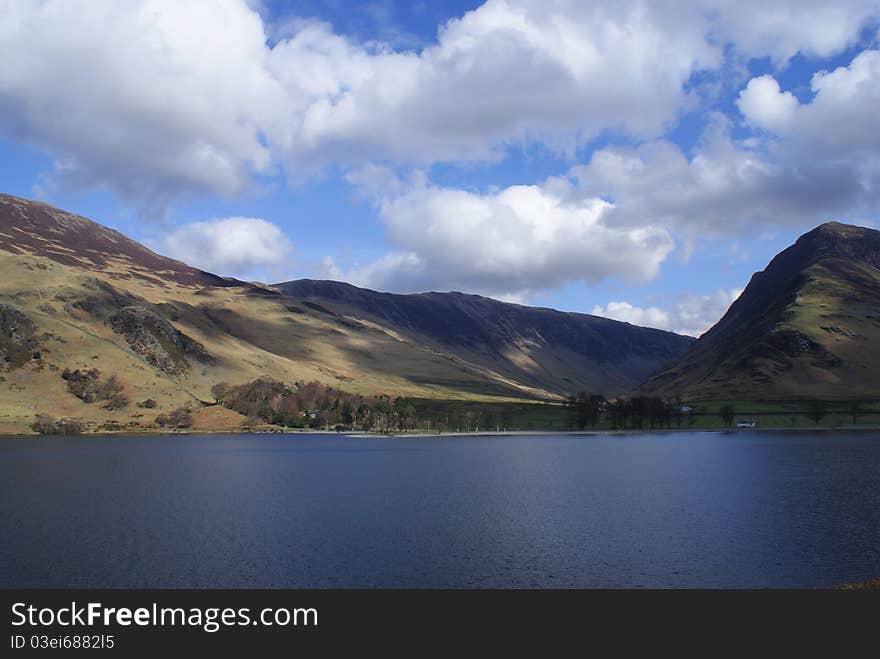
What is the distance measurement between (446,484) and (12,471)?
285ft

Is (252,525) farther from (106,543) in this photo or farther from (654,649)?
(654,649)

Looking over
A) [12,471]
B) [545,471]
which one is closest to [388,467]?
[545,471]

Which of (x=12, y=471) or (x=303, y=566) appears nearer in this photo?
(x=303, y=566)

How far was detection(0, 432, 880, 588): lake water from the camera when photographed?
59.6m

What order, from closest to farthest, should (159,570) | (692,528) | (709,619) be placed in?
(709,619), (159,570), (692,528)

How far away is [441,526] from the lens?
81375 millimetres

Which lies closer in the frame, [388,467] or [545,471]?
[545,471]

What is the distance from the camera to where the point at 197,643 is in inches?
1656

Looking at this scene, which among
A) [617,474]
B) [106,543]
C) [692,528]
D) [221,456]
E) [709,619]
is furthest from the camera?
[221,456]

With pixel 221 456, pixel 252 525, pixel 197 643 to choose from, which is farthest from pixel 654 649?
pixel 221 456

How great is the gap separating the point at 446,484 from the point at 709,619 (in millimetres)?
79208

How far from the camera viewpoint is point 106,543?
71250mm

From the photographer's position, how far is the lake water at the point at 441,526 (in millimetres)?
59594

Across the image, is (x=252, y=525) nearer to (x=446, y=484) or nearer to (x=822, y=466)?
(x=446, y=484)
